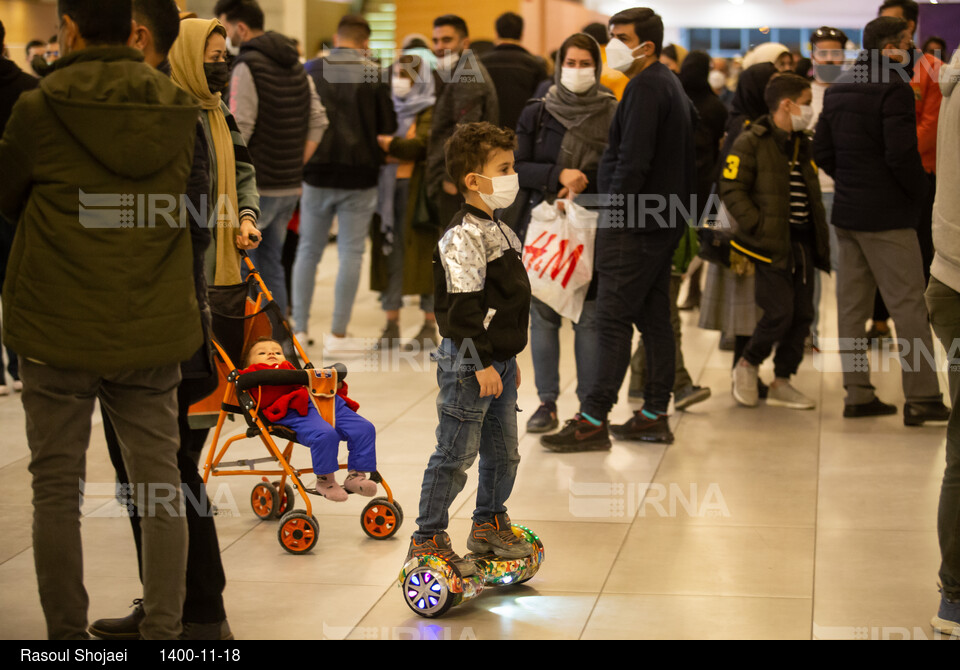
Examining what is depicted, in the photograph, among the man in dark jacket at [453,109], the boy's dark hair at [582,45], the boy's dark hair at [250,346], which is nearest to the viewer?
the boy's dark hair at [250,346]

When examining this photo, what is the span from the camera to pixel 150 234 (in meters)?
2.64

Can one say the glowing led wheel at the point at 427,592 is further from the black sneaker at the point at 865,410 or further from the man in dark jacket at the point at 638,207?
the black sneaker at the point at 865,410

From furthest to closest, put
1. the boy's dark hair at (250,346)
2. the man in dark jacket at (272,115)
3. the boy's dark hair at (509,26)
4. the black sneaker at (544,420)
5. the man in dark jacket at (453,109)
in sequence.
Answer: the boy's dark hair at (509,26) → the man in dark jacket at (453,109) → the man in dark jacket at (272,115) → the black sneaker at (544,420) → the boy's dark hair at (250,346)

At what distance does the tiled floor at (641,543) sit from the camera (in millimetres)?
3299

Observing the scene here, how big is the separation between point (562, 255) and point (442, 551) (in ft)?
6.94

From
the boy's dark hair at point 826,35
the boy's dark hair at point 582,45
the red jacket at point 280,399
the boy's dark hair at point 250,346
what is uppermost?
the boy's dark hair at point 826,35

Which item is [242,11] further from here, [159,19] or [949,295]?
[949,295]

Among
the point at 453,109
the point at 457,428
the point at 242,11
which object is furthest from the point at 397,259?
the point at 457,428

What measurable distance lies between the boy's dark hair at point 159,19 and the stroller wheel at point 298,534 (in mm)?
1614

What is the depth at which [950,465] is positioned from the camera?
3.26 m

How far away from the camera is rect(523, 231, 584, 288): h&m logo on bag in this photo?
17.0ft

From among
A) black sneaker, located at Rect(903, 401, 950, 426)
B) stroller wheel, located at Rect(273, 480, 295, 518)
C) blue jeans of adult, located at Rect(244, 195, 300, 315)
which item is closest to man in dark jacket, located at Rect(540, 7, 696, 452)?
black sneaker, located at Rect(903, 401, 950, 426)

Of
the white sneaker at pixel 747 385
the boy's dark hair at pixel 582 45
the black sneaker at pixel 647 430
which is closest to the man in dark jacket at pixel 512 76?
the boy's dark hair at pixel 582 45
